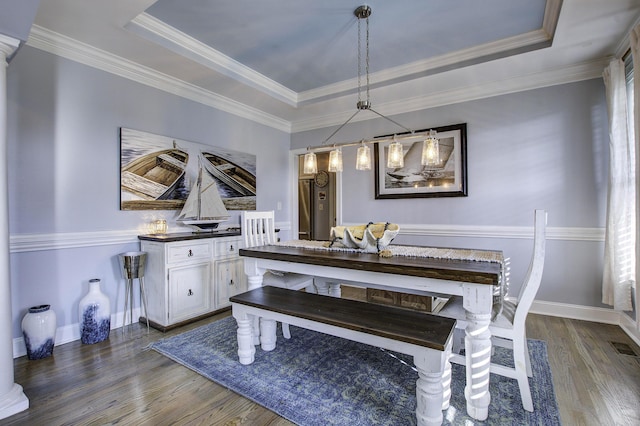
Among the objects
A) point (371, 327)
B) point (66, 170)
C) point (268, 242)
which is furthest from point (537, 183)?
point (66, 170)

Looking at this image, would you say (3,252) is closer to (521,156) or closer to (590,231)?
(521,156)

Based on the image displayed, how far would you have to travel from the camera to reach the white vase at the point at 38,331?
7.11 ft

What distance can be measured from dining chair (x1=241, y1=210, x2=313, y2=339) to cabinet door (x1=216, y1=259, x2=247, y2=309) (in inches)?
22.8

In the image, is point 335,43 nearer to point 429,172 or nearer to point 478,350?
point 429,172

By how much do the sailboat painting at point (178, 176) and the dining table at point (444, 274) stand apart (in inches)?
55.2

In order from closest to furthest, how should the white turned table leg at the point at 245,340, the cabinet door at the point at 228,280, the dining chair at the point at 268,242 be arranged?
1. the white turned table leg at the point at 245,340
2. the dining chair at the point at 268,242
3. the cabinet door at the point at 228,280

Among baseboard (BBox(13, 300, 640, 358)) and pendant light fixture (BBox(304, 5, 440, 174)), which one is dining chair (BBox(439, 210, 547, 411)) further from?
baseboard (BBox(13, 300, 640, 358))

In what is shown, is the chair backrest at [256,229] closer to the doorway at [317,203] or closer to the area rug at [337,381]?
the area rug at [337,381]

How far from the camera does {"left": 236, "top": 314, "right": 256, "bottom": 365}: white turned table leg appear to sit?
6.88ft

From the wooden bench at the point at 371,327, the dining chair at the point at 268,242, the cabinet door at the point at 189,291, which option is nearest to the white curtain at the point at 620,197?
the wooden bench at the point at 371,327

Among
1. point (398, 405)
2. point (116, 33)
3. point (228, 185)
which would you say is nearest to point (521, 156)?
point (398, 405)

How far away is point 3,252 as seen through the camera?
5.49ft

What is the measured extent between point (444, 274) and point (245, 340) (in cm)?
141

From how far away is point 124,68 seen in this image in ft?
9.33
